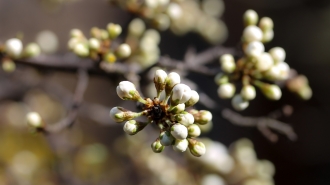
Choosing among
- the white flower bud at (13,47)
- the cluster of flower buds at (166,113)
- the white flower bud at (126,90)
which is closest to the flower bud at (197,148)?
the cluster of flower buds at (166,113)

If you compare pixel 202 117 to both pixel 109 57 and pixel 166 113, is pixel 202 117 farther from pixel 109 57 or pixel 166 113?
pixel 109 57

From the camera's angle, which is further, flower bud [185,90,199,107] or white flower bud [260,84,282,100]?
white flower bud [260,84,282,100]

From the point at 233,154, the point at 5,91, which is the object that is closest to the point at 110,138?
the point at 5,91

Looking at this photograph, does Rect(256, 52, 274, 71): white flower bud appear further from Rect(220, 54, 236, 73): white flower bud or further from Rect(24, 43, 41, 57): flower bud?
Rect(24, 43, 41, 57): flower bud

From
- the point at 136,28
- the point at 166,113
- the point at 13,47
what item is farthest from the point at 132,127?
the point at 136,28

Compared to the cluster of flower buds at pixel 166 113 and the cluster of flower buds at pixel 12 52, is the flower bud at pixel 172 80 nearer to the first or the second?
the cluster of flower buds at pixel 166 113

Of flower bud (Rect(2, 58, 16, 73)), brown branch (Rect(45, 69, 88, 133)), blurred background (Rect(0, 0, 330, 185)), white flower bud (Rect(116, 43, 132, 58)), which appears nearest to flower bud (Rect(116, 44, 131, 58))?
white flower bud (Rect(116, 43, 132, 58))
